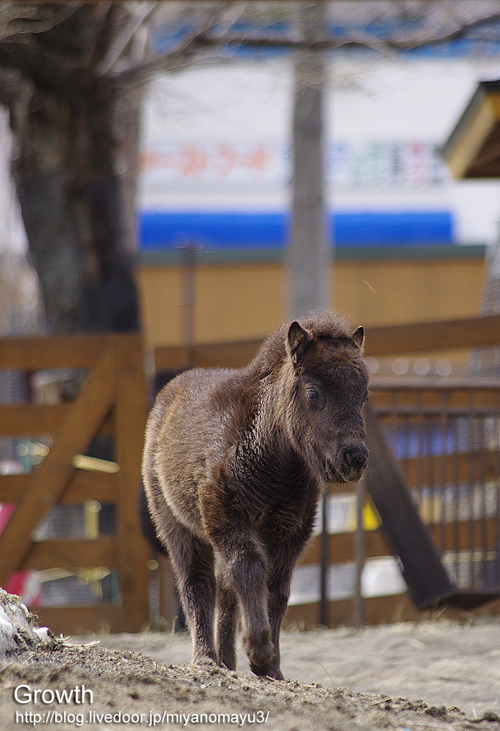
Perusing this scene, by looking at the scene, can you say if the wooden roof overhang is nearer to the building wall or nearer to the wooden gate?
the wooden gate

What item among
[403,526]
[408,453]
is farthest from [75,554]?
[408,453]

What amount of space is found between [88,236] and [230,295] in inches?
415

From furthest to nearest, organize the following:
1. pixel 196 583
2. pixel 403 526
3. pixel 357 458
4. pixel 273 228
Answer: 1. pixel 273 228
2. pixel 403 526
3. pixel 196 583
4. pixel 357 458

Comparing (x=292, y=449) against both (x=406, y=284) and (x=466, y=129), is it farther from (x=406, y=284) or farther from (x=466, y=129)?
(x=406, y=284)

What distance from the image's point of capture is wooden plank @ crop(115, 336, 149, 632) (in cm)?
560

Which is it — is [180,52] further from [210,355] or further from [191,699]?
[191,699]

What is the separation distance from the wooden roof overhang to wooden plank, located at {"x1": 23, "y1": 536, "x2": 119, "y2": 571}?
13.3 ft

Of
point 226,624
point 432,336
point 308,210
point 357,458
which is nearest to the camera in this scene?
point 357,458

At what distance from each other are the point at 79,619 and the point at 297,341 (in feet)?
12.4

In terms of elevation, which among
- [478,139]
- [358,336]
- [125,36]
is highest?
[125,36]

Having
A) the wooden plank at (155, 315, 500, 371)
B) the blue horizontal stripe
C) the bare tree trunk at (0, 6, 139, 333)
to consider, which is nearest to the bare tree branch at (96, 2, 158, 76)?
the bare tree trunk at (0, 6, 139, 333)

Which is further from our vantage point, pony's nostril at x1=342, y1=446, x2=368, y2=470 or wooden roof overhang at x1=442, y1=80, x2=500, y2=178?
wooden roof overhang at x1=442, y1=80, x2=500, y2=178

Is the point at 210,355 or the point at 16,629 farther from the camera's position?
the point at 210,355

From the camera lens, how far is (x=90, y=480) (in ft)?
18.5
